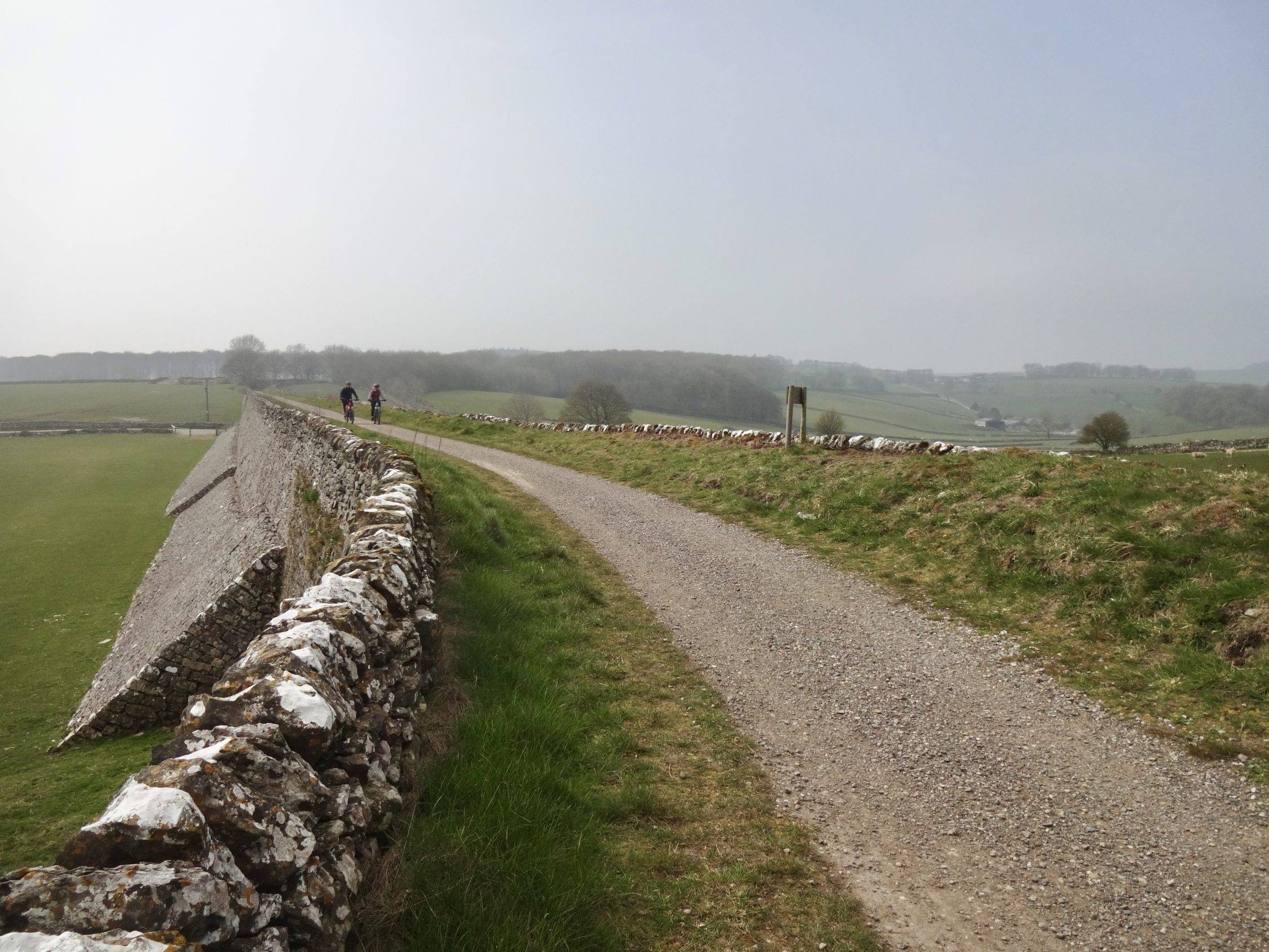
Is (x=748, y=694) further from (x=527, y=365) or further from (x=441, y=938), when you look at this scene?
(x=527, y=365)

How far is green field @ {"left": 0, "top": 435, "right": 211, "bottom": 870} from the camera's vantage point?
825cm

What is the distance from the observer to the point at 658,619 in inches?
321

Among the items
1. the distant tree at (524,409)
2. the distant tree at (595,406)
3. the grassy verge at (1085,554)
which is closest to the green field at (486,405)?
the distant tree at (524,409)

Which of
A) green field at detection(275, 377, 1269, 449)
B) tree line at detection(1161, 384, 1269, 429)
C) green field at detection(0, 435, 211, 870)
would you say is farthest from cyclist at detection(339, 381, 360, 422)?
tree line at detection(1161, 384, 1269, 429)

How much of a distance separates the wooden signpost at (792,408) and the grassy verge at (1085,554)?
220cm


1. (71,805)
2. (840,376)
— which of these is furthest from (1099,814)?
(840,376)

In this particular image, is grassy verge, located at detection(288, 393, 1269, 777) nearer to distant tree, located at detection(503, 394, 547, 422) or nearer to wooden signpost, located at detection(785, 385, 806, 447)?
wooden signpost, located at detection(785, 385, 806, 447)

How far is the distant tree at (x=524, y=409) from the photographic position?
62531 millimetres

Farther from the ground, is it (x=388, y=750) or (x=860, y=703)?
(x=388, y=750)

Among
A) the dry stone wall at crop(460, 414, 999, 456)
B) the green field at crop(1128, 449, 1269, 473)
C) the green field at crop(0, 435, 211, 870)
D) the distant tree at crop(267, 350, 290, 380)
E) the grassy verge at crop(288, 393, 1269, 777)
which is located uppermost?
the distant tree at crop(267, 350, 290, 380)

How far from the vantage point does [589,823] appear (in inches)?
→ 163

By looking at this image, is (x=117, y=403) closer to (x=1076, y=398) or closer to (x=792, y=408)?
(x=792, y=408)

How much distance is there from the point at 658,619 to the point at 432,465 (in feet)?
23.4

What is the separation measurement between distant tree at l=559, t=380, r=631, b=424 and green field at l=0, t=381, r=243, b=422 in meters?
47.2
